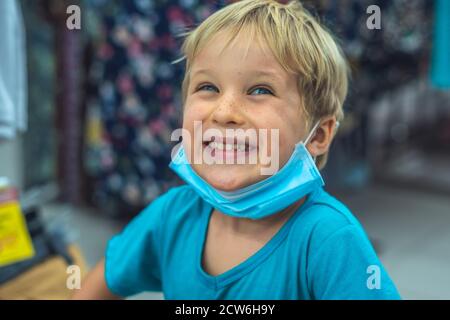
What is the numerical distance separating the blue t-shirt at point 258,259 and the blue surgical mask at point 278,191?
45 mm

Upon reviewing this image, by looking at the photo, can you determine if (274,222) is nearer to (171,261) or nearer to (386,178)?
(171,261)

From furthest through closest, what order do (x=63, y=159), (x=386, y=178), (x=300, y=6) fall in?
(x=386, y=178) < (x=63, y=159) < (x=300, y=6)

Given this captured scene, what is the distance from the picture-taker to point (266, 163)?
0.98 meters

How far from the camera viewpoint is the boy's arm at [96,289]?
116 centimetres

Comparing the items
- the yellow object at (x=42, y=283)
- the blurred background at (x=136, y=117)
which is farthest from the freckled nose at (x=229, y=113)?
the blurred background at (x=136, y=117)

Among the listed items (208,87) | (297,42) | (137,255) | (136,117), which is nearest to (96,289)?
(137,255)

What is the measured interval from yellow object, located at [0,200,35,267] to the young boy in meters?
0.64

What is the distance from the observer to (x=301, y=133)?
1.01m

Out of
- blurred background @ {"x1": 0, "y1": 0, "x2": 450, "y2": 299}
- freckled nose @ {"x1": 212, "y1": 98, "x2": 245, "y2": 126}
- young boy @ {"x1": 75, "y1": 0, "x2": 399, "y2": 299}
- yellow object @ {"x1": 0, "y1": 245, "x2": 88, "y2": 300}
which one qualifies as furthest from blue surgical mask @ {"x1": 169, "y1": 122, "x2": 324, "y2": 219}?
blurred background @ {"x1": 0, "y1": 0, "x2": 450, "y2": 299}

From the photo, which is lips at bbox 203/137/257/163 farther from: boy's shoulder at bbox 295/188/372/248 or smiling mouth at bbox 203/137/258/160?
boy's shoulder at bbox 295/188/372/248

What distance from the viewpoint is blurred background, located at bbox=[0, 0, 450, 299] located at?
7.64 feet

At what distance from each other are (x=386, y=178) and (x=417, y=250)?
121cm

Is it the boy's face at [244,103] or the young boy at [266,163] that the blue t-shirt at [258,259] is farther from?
the boy's face at [244,103]
